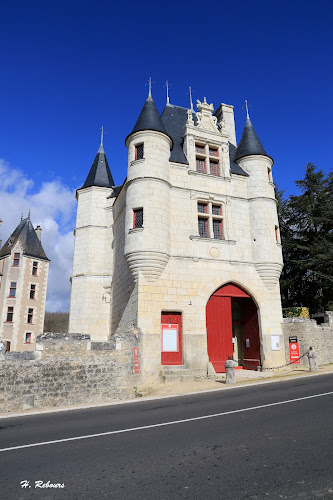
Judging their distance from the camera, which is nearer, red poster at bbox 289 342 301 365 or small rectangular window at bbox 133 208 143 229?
small rectangular window at bbox 133 208 143 229

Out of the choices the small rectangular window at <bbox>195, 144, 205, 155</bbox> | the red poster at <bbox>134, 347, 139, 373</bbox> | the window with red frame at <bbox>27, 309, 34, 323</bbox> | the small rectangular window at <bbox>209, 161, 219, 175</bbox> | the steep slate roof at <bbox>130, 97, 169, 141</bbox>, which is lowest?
the red poster at <bbox>134, 347, 139, 373</bbox>

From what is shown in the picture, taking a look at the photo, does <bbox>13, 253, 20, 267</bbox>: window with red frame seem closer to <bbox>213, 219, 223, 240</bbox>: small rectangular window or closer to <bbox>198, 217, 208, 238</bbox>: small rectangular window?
<bbox>198, 217, 208, 238</bbox>: small rectangular window

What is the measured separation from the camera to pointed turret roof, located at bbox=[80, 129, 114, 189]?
20.7 meters

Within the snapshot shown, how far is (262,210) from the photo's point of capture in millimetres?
17125

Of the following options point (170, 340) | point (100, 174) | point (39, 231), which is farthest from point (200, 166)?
point (39, 231)

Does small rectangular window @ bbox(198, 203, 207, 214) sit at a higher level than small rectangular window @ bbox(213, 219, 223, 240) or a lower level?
higher

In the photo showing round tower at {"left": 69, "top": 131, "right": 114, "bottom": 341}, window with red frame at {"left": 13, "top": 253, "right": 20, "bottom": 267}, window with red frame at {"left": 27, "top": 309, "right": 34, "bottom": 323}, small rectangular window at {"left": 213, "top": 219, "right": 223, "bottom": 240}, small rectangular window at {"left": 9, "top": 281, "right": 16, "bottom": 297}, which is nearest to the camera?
small rectangular window at {"left": 213, "top": 219, "right": 223, "bottom": 240}

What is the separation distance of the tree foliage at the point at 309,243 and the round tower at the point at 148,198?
524 inches

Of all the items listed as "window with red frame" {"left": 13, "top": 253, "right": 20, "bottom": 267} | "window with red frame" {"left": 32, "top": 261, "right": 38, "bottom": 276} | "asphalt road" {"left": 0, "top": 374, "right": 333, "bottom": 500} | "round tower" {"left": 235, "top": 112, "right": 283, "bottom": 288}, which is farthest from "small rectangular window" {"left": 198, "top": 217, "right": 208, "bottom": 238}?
"window with red frame" {"left": 13, "top": 253, "right": 20, "bottom": 267}

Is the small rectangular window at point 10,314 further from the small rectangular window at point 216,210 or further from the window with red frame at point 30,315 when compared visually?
the small rectangular window at point 216,210

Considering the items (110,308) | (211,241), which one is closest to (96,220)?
(110,308)

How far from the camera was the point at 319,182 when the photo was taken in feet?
89.6

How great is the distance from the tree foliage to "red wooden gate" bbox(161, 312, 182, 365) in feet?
43.0

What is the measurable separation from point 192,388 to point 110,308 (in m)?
8.23
